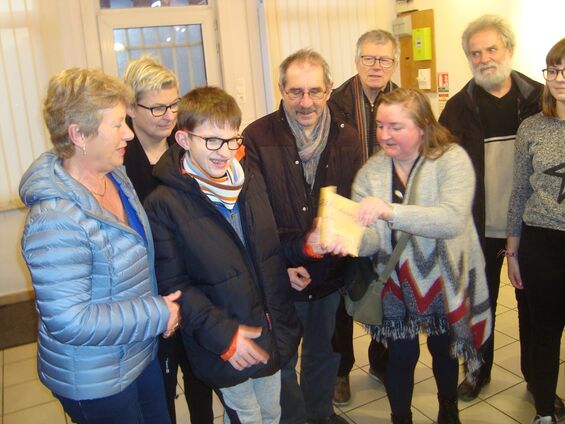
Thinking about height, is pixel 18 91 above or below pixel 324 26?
below

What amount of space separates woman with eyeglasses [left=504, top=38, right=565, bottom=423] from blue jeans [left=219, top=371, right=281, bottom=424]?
107cm

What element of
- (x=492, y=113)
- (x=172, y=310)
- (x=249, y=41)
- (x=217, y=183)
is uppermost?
(x=249, y=41)

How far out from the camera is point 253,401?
65.9 inches

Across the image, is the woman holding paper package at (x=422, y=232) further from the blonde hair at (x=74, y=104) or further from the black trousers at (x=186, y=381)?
the blonde hair at (x=74, y=104)

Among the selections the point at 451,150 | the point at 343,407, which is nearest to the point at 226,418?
the point at 343,407

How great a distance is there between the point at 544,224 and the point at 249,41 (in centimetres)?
349

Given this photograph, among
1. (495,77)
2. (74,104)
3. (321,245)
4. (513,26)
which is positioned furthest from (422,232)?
(513,26)

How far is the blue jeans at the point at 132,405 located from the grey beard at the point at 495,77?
1724 mm

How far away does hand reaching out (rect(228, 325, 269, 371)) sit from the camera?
151cm

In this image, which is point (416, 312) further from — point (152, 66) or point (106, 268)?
point (152, 66)

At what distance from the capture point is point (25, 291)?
173 inches

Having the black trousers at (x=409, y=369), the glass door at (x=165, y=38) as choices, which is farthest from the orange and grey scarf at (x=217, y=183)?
the glass door at (x=165, y=38)

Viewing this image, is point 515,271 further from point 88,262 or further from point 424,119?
point 88,262

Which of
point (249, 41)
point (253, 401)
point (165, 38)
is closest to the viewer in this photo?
point (253, 401)
